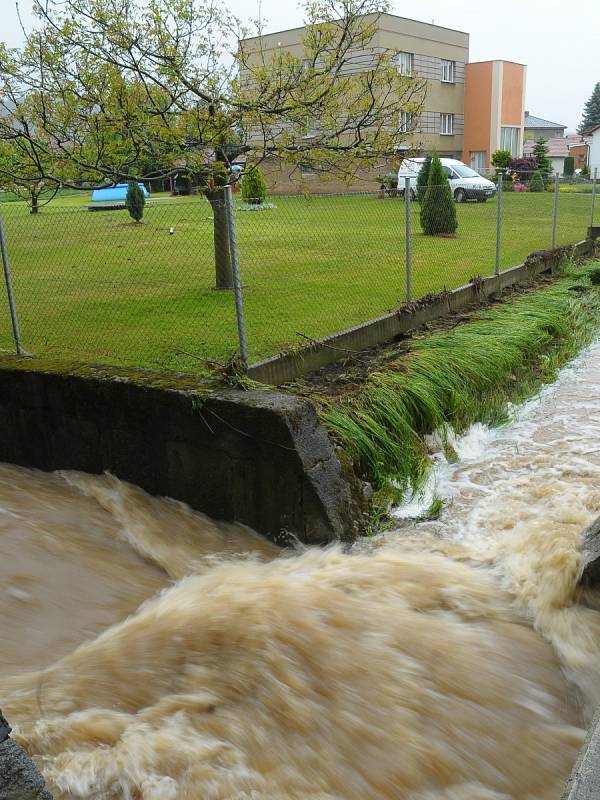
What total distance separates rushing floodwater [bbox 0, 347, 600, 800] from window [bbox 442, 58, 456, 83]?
143ft

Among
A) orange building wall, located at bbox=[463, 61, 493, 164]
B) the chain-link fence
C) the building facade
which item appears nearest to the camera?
the chain-link fence

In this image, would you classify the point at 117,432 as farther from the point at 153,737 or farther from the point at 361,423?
the point at 153,737

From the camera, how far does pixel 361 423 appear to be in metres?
6.30

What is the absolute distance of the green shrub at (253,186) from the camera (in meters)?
7.52

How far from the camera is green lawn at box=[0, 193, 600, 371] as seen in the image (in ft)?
24.7

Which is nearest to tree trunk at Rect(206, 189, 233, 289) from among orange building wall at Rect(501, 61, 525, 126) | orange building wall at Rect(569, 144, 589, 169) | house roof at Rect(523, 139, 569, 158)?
orange building wall at Rect(501, 61, 525, 126)

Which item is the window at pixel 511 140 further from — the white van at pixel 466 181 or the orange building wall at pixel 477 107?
the white van at pixel 466 181

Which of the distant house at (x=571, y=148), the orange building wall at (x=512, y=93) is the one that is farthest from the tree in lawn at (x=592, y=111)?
the orange building wall at (x=512, y=93)

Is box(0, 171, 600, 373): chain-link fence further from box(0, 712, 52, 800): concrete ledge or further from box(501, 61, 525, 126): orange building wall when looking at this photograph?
box(501, 61, 525, 126): orange building wall

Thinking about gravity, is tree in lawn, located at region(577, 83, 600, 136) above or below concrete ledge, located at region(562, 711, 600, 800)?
above

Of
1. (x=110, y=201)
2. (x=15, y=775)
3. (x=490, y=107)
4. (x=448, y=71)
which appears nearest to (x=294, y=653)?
(x=15, y=775)

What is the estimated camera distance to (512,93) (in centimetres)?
4703

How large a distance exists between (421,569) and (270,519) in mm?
1155

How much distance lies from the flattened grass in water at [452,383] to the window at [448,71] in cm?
3742
